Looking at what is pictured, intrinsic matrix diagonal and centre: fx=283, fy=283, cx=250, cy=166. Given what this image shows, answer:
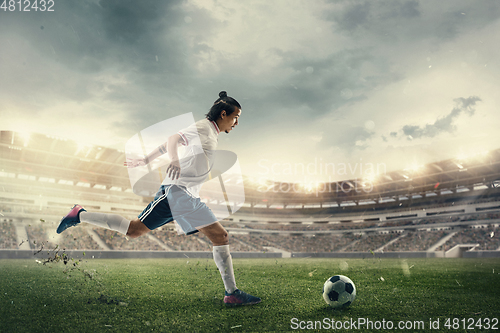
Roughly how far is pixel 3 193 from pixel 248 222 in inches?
1052

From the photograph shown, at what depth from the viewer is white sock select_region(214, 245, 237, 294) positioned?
3305 mm

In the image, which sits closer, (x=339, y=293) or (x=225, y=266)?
(x=339, y=293)

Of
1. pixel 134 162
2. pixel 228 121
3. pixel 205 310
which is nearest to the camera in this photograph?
pixel 205 310

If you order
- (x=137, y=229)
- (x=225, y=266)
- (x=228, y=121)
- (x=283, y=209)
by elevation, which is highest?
(x=228, y=121)

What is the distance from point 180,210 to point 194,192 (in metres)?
0.26

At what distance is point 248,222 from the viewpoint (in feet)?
131

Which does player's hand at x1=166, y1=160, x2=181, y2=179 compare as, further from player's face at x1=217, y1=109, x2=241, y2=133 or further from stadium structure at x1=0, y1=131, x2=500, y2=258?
stadium structure at x1=0, y1=131, x2=500, y2=258

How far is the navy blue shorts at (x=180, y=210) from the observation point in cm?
324

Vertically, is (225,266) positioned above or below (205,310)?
above

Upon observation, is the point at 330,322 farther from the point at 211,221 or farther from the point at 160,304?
the point at 160,304

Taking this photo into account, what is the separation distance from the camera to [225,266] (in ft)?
11.0

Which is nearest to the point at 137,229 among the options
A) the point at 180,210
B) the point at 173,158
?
the point at 180,210

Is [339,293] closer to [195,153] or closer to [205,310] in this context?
[205,310]

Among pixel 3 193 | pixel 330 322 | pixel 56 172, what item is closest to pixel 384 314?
pixel 330 322
